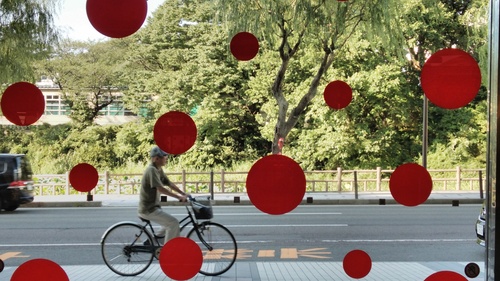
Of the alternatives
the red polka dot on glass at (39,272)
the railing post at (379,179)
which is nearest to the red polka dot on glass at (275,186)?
the railing post at (379,179)

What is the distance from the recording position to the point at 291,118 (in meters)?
1.36

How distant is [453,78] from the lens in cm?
127

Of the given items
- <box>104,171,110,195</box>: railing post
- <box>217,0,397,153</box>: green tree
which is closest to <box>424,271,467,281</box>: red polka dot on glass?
<box>217,0,397,153</box>: green tree

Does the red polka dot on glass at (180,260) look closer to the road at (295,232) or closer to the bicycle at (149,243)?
the road at (295,232)

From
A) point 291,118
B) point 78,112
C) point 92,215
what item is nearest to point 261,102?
point 291,118

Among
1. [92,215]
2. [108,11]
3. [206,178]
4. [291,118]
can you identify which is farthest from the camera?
[92,215]

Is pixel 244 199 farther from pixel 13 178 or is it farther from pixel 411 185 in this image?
pixel 13 178

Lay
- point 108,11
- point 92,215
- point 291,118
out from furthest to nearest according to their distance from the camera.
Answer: point 92,215 → point 291,118 → point 108,11

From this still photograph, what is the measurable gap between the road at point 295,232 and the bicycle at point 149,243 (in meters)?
0.05

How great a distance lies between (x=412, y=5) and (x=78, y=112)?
3.09 ft

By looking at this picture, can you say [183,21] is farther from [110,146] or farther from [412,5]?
[412,5]

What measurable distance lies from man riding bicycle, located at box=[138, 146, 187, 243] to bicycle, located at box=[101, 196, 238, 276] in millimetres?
62

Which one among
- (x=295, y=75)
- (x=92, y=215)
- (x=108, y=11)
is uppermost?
(x=108, y=11)

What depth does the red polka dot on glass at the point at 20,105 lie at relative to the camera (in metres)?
1.29
